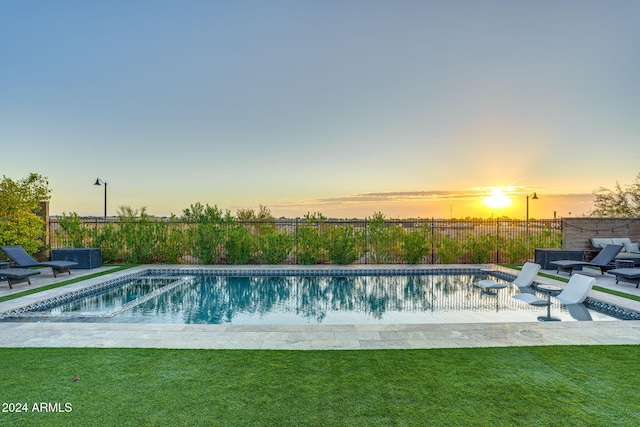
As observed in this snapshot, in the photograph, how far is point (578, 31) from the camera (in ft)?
38.1

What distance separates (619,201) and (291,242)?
20227 mm

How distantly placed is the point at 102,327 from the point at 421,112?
12.0 metres

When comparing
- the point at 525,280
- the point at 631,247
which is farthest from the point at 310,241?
the point at 631,247

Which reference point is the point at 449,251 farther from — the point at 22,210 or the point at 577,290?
the point at 22,210

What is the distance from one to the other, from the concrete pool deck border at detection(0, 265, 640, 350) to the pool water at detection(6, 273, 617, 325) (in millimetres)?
1401

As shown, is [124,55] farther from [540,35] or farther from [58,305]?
[540,35]

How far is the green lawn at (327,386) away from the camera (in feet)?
9.78

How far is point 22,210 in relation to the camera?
1085 cm

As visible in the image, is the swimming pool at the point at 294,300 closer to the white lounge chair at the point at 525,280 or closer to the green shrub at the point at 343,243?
the white lounge chair at the point at 525,280

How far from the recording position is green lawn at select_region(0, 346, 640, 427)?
9.78 ft

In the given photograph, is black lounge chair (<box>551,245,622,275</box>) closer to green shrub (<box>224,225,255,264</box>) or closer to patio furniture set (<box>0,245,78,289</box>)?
green shrub (<box>224,225,255,264</box>)

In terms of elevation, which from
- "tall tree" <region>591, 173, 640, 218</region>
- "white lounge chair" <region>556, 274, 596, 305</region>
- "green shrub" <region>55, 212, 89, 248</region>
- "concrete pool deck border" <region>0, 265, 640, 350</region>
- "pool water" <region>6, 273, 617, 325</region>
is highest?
"tall tree" <region>591, 173, 640, 218</region>

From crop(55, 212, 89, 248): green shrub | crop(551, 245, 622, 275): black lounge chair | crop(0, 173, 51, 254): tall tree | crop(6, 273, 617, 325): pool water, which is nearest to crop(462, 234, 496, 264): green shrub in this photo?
crop(6, 273, 617, 325): pool water

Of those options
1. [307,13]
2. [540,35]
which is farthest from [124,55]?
[540,35]
